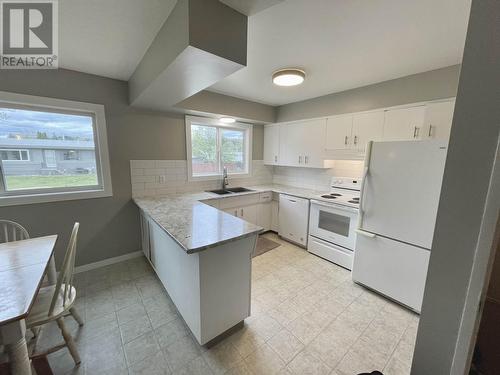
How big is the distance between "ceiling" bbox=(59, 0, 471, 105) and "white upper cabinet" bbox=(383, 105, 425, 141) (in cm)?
42

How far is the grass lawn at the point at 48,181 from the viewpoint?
83.4 inches

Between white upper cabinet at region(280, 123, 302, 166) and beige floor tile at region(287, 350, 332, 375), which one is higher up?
white upper cabinet at region(280, 123, 302, 166)

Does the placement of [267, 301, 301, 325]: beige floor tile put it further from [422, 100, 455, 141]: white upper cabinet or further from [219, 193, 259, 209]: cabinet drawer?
[422, 100, 455, 141]: white upper cabinet

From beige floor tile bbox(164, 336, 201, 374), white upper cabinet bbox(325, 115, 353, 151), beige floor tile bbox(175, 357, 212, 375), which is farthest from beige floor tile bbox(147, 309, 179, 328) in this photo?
white upper cabinet bbox(325, 115, 353, 151)

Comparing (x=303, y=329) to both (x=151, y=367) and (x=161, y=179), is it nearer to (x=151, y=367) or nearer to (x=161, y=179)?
(x=151, y=367)

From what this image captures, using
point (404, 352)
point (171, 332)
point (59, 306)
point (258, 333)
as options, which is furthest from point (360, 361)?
point (59, 306)

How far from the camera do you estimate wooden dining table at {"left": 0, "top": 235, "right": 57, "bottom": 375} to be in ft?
2.95

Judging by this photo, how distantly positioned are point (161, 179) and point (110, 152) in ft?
2.32

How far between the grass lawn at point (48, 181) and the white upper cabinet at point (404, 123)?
378cm

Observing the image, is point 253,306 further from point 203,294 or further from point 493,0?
point 493,0

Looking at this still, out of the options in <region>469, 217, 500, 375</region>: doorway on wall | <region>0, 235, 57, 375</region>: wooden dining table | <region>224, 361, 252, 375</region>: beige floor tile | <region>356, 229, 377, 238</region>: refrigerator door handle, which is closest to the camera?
<region>469, 217, 500, 375</region>: doorway on wall

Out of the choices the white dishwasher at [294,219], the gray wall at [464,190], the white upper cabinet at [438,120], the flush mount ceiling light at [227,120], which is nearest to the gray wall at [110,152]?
the flush mount ceiling light at [227,120]

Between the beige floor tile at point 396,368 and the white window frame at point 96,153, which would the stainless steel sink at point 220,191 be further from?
the beige floor tile at point 396,368

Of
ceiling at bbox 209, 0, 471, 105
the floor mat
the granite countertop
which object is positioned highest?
ceiling at bbox 209, 0, 471, 105
